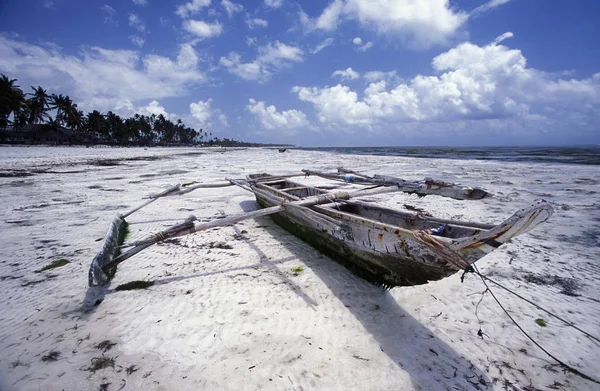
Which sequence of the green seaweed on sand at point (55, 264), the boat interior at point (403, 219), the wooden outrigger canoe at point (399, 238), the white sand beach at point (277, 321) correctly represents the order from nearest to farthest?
the wooden outrigger canoe at point (399, 238) → the white sand beach at point (277, 321) → the boat interior at point (403, 219) → the green seaweed on sand at point (55, 264)

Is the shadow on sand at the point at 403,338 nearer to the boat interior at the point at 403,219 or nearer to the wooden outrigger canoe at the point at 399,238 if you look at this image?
the wooden outrigger canoe at the point at 399,238

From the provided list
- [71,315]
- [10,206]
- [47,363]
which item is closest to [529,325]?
[47,363]

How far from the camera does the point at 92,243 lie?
16.6ft

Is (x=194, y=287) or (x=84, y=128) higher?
(x=84, y=128)

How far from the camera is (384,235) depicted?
293cm

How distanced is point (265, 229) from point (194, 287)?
240 cm

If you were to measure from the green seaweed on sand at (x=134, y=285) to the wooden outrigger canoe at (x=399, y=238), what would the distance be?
2365mm

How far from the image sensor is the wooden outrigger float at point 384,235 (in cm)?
213

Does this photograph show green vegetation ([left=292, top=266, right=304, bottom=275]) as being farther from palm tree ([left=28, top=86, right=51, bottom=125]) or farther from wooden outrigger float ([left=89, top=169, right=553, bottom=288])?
palm tree ([left=28, top=86, right=51, bottom=125])

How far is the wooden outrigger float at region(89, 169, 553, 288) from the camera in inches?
84.0

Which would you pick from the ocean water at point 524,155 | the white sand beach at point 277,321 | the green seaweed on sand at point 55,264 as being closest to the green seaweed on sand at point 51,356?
the white sand beach at point 277,321

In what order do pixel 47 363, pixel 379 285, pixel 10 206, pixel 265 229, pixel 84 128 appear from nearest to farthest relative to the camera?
pixel 47 363 < pixel 379 285 < pixel 265 229 < pixel 10 206 < pixel 84 128

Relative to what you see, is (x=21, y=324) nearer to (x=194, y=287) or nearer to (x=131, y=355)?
(x=131, y=355)


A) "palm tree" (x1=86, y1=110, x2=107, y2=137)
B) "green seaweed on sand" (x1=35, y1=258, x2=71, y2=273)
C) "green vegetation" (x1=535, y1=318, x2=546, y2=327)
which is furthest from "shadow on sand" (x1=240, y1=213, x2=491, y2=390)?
"palm tree" (x1=86, y1=110, x2=107, y2=137)
